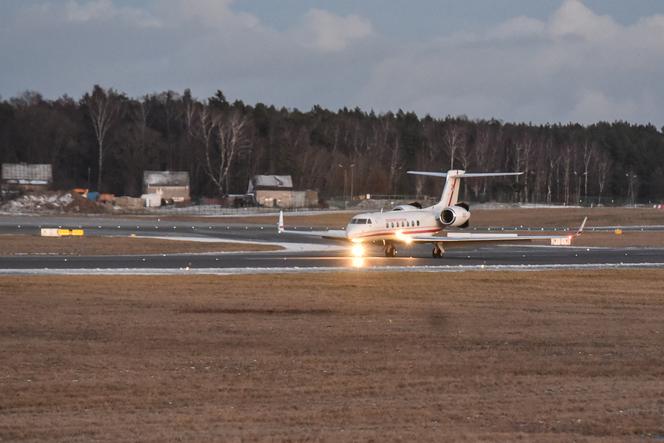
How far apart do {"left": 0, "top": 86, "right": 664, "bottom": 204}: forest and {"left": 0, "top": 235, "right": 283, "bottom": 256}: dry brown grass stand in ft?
278

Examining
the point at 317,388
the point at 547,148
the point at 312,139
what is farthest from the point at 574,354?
the point at 547,148

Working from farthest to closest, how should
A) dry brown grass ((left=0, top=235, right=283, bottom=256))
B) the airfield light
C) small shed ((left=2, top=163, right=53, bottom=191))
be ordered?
small shed ((left=2, top=163, right=53, bottom=191)) → dry brown grass ((left=0, top=235, right=283, bottom=256)) → the airfield light

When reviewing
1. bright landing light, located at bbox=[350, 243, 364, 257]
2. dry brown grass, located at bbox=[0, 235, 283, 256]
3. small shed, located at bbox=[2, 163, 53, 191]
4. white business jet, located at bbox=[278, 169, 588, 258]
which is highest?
small shed, located at bbox=[2, 163, 53, 191]

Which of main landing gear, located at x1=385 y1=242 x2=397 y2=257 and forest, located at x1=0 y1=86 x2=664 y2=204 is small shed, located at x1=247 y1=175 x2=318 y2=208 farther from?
main landing gear, located at x1=385 y1=242 x2=397 y2=257

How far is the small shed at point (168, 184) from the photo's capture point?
146000 mm

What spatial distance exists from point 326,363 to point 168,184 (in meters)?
130

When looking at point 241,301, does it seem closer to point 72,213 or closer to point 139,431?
point 139,431

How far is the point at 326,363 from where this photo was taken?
64.0 ft

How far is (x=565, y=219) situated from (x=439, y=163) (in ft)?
292

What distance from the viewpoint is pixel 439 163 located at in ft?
637

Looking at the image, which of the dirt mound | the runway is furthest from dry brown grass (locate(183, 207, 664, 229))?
the runway

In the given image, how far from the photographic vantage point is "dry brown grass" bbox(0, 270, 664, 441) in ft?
47.1

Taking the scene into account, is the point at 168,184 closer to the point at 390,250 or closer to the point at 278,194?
the point at 278,194

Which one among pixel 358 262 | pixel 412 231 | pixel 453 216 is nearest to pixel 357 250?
pixel 412 231
